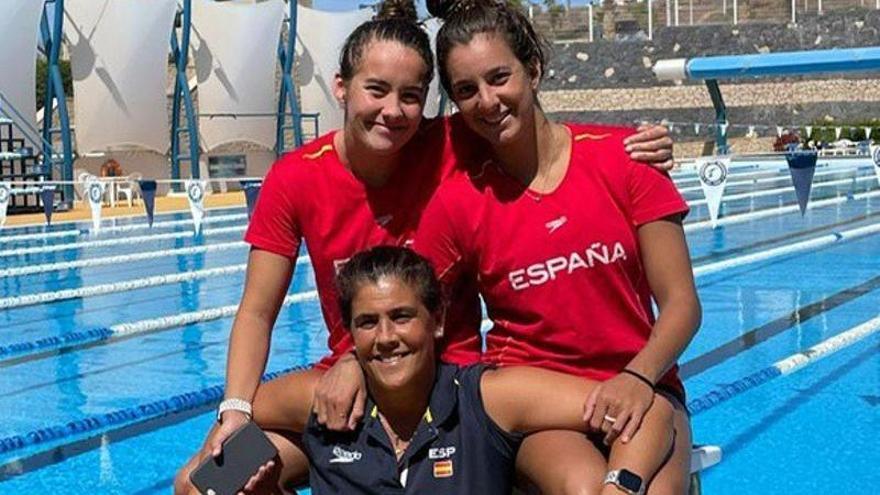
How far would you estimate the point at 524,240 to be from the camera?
2.46 m

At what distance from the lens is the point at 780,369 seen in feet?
16.7

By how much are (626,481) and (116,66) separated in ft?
73.4

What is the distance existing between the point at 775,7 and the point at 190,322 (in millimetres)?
39378

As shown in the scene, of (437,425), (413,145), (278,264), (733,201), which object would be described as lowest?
(733,201)

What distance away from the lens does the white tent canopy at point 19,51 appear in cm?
2109

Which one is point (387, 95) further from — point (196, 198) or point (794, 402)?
point (196, 198)

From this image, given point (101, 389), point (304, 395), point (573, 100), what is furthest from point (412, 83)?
point (573, 100)

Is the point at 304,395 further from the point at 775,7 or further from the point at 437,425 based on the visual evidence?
the point at 775,7

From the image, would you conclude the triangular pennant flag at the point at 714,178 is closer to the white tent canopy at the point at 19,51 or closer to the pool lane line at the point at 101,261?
the pool lane line at the point at 101,261

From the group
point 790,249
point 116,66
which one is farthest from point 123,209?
point 790,249

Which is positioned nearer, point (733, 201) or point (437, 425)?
point (437, 425)

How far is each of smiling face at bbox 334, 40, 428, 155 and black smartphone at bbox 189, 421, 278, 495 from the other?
588 millimetres

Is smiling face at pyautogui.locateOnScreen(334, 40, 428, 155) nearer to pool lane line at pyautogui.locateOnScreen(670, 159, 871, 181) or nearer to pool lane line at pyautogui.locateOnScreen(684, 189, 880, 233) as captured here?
pool lane line at pyautogui.locateOnScreen(684, 189, 880, 233)

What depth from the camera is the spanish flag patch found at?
2.34m
